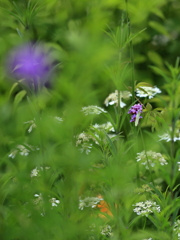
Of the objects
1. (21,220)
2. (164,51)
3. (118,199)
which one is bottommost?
(164,51)

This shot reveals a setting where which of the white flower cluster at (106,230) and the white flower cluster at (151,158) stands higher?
the white flower cluster at (151,158)

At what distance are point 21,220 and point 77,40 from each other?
0.20 metres

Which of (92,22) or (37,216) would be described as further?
(37,216)

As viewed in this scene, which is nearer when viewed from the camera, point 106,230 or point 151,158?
point 106,230

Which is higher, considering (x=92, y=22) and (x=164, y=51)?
(x=92, y=22)

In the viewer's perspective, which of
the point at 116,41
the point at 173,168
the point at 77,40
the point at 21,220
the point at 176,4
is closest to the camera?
the point at 77,40

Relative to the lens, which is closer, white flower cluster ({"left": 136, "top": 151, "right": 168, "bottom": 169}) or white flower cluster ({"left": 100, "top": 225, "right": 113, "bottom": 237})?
white flower cluster ({"left": 100, "top": 225, "right": 113, "bottom": 237})

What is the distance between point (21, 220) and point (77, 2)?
0.70 feet

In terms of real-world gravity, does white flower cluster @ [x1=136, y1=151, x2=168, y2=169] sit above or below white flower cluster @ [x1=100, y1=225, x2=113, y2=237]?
above

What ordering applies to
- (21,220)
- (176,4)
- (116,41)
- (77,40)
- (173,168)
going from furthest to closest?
(176,4), (116,41), (173,168), (21,220), (77,40)

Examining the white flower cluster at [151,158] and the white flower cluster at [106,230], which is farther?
the white flower cluster at [151,158]

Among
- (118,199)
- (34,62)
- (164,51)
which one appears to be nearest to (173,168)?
(118,199)

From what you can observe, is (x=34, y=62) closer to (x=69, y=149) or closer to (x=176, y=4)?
(x=69, y=149)

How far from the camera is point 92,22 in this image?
288 millimetres
